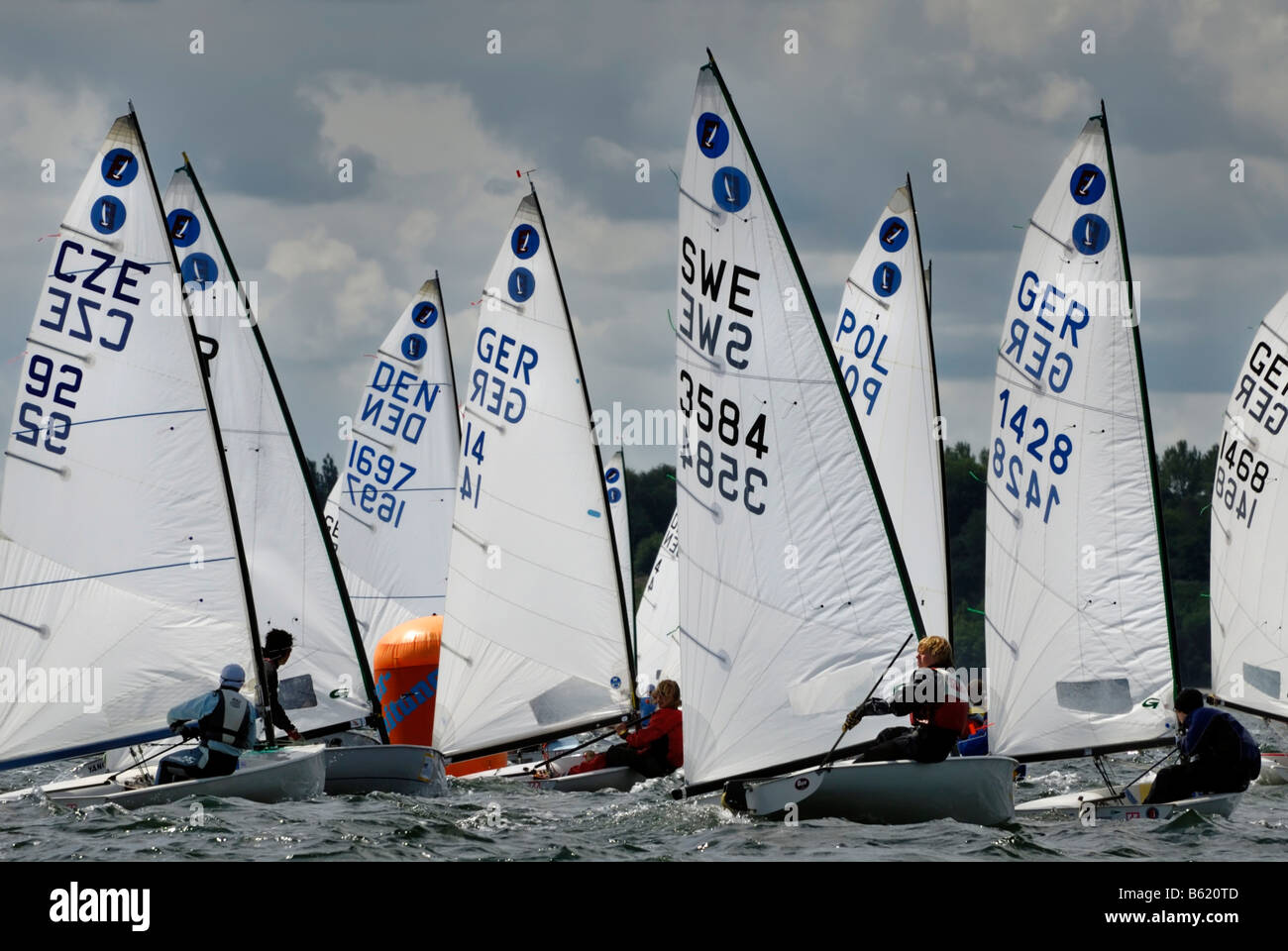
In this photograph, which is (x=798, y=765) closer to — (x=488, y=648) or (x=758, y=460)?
(x=758, y=460)

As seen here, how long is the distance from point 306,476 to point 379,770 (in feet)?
12.4

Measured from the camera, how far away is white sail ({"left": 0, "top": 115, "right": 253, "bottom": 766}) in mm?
15805

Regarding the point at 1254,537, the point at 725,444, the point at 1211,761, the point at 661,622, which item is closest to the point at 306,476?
the point at 725,444

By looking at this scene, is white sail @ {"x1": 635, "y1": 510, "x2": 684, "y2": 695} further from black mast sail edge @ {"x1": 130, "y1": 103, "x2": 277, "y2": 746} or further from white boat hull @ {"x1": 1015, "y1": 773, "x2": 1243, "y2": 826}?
white boat hull @ {"x1": 1015, "y1": 773, "x2": 1243, "y2": 826}

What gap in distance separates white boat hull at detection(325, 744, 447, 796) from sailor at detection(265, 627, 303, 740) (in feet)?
2.02

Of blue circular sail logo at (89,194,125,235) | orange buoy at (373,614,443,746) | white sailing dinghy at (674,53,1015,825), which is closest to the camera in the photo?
white sailing dinghy at (674,53,1015,825)

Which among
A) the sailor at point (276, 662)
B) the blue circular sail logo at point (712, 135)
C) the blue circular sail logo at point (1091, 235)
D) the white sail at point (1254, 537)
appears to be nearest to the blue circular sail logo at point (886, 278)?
the blue circular sail logo at point (1091, 235)

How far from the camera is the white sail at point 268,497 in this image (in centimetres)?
1833

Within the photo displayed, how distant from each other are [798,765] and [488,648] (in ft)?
21.3

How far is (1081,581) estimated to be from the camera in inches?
702

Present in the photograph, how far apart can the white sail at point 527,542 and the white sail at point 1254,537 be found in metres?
7.93

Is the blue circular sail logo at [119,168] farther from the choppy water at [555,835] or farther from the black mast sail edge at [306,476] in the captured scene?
the choppy water at [555,835]

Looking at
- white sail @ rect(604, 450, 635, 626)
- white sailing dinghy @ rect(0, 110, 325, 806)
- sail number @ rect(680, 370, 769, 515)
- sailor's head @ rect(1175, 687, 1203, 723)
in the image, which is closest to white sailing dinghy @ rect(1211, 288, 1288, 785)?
sailor's head @ rect(1175, 687, 1203, 723)

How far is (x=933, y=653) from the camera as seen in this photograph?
13.2m
